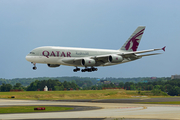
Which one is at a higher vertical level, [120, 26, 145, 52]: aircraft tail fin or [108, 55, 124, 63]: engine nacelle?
[120, 26, 145, 52]: aircraft tail fin

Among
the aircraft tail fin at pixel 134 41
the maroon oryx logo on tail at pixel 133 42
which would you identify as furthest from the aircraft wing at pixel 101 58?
the maroon oryx logo on tail at pixel 133 42

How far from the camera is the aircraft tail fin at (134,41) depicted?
291ft

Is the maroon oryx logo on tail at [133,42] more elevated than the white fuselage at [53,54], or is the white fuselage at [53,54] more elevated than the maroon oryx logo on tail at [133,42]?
the maroon oryx logo on tail at [133,42]

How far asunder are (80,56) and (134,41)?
1992cm

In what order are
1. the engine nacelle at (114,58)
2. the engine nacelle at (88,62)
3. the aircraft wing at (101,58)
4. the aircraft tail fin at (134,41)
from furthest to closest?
the aircraft tail fin at (134,41), the engine nacelle at (114,58), the engine nacelle at (88,62), the aircraft wing at (101,58)

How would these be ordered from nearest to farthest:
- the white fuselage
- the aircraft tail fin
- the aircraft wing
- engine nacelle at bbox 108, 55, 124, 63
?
the white fuselage < the aircraft wing < engine nacelle at bbox 108, 55, 124, 63 < the aircraft tail fin

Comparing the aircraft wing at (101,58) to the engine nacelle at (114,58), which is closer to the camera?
the aircraft wing at (101,58)

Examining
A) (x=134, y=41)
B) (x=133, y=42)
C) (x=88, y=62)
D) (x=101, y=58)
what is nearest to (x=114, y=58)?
(x=101, y=58)

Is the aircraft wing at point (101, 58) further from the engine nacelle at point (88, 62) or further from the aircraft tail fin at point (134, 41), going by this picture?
the aircraft tail fin at point (134, 41)

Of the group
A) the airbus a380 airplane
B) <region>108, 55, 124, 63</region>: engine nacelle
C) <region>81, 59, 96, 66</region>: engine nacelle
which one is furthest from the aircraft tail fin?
<region>81, 59, 96, 66</region>: engine nacelle

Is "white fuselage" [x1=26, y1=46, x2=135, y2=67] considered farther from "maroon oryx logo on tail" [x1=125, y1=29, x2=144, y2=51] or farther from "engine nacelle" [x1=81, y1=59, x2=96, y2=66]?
"maroon oryx logo on tail" [x1=125, y1=29, x2=144, y2=51]

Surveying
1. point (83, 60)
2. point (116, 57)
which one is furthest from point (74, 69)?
point (116, 57)

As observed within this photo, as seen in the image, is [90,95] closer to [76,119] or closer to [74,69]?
[74,69]

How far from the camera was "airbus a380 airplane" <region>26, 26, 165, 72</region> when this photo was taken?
72562 mm
